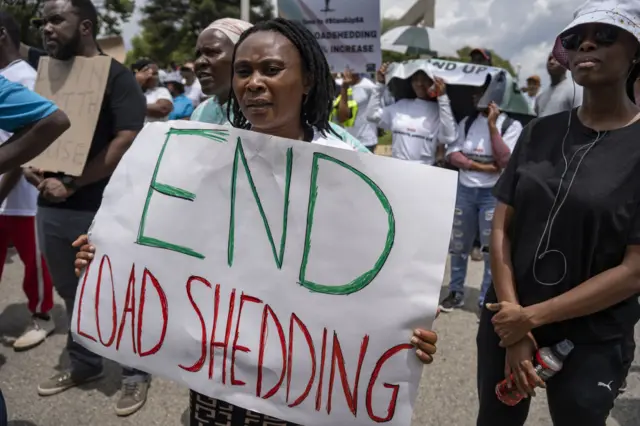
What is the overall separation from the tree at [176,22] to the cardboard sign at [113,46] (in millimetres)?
37255

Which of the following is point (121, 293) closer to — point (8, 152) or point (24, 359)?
point (8, 152)

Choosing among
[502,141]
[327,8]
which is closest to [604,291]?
[502,141]

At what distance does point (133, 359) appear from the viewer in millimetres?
1419

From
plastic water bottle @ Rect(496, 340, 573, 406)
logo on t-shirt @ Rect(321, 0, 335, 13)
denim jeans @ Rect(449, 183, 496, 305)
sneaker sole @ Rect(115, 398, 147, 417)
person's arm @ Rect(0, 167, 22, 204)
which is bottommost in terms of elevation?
sneaker sole @ Rect(115, 398, 147, 417)

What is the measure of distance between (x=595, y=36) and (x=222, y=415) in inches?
56.9

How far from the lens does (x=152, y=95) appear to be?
583 centimetres

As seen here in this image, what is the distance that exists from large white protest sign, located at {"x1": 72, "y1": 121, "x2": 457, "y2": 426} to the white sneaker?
2.08 m

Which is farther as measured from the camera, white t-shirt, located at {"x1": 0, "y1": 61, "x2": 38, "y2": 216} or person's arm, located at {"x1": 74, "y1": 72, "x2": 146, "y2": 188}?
white t-shirt, located at {"x1": 0, "y1": 61, "x2": 38, "y2": 216}

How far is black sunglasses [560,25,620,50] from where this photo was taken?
141 cm

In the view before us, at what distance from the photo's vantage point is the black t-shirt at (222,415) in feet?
4.67

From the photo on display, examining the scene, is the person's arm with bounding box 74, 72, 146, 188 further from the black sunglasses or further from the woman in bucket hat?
the black sunglasses

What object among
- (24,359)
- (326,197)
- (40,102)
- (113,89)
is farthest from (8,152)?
(24,359)

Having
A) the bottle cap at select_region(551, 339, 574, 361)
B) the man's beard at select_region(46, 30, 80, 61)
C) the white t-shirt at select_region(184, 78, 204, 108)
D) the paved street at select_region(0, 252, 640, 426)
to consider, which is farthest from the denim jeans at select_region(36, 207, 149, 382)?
the white t-shirt at select_region(184, 78, 204, 108)

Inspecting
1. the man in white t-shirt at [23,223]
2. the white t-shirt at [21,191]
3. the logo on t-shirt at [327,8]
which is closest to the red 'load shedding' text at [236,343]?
the man in white t-shirt at [23,223]
